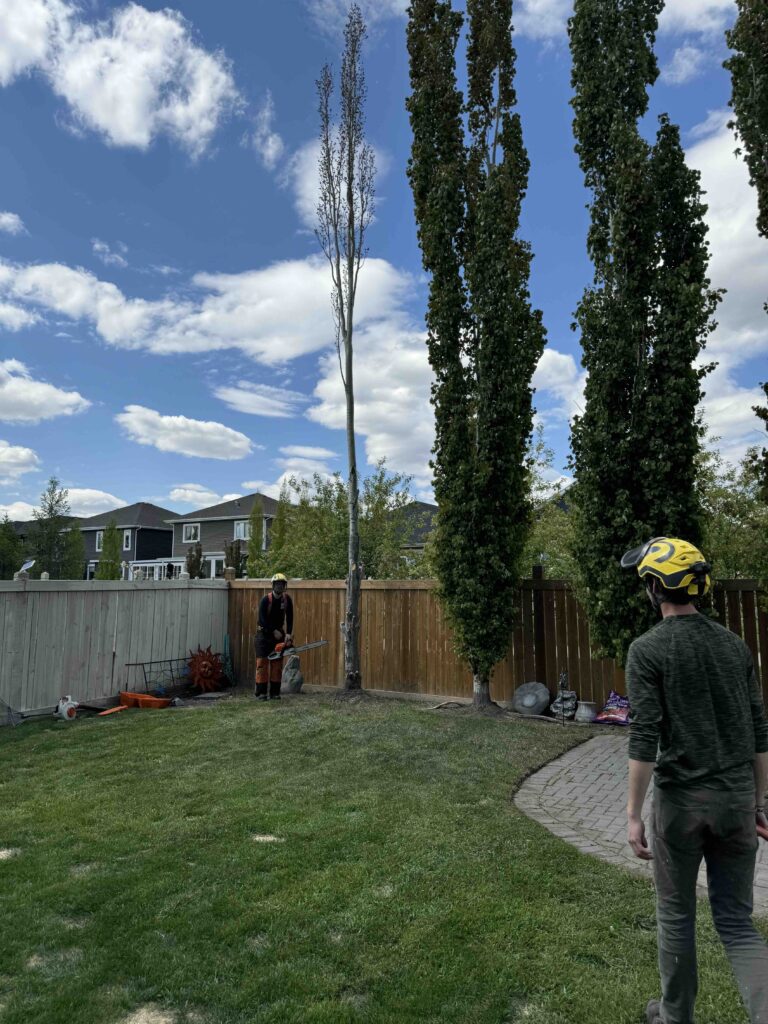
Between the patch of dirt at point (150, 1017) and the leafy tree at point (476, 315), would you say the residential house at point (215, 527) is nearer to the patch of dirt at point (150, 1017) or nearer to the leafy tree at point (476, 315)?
the leafy tree at point (476, 315)

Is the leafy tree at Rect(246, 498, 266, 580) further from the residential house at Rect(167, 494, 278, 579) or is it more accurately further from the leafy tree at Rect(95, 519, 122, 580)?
the leafy tree at Rect(95, 519, 122, 580)

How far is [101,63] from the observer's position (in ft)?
26.3

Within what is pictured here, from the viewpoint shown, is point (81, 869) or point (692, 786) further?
point (81, 869)

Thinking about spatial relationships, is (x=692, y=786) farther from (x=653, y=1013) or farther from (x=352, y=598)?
(x=352, y=598)

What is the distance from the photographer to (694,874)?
6.63 feet

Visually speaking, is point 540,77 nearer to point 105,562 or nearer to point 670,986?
point 670,986

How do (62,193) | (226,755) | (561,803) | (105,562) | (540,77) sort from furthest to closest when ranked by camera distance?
(105,562)
(62,193)
(540,77)
(226,755)
(561,803)

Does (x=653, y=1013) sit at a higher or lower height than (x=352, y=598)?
lower

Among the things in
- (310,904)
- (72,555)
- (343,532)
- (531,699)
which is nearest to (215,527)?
(72,555)

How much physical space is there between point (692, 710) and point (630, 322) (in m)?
6.81

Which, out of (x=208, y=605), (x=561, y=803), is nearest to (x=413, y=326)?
(x=208, y=605)

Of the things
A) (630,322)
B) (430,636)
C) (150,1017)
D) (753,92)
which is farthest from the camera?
(430,636)

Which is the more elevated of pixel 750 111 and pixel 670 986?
pixel 750 111

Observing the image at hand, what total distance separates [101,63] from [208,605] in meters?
8.54
